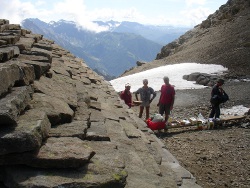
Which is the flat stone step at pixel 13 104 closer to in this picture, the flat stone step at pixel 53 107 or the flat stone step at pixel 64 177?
the flat stone step at pixel 53 107

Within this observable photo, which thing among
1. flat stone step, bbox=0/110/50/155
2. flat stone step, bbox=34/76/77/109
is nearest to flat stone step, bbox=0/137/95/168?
flat stone step, bbox=0/110/50/155

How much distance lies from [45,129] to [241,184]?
7090 mm

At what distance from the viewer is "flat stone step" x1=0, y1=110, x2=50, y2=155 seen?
355cm

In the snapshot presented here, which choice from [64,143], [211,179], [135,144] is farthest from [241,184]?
[64,143]

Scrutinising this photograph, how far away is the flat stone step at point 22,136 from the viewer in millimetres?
3553

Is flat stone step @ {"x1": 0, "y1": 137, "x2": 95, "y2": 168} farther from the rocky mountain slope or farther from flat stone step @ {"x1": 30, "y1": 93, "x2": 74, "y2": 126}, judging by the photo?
the rocky mountain slope

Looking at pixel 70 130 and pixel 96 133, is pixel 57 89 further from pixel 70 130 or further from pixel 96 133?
pixel 70 130

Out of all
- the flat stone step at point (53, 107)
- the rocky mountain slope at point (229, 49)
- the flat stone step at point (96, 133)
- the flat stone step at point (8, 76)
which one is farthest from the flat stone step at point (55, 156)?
the rocky mountain slope at point (229, 49)

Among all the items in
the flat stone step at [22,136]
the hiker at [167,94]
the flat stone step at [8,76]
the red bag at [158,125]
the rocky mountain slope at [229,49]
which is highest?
the rocky mountain slope at [229,49]

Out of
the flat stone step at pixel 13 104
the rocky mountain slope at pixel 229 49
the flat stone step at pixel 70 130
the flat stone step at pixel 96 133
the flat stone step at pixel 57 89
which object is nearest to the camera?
the flat stone step at pixel 13 104

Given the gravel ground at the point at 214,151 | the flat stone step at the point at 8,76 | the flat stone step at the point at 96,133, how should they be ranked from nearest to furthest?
the flat stone step at the point at 8,76
the flat stone step at the point at 96,133
the gravel ground at the point at 214,151

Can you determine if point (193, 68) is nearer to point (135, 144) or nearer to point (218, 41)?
point (218, 41)

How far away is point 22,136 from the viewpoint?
3.58 metres

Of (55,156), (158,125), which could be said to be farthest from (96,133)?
(158,125)
